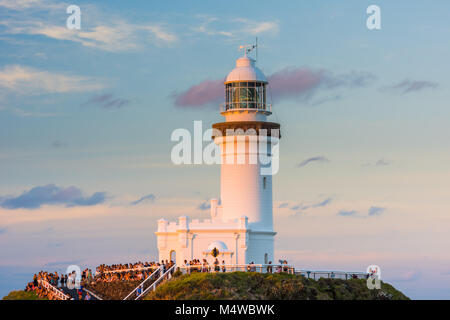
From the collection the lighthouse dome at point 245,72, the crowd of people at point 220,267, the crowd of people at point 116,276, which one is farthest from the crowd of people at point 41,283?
the lighthouse dome at point 245,72

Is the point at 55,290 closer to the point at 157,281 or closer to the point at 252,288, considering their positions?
the point at 157,281

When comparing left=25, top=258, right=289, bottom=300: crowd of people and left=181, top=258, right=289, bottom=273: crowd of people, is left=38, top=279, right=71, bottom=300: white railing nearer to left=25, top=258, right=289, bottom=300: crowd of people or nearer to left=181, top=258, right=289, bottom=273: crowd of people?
left=25, top=258, right=289, bottom=300: crowd of people

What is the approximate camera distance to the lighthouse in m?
89.8

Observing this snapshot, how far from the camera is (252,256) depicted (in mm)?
89625

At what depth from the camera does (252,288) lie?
78.9 metres

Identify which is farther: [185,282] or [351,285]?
[351,285]

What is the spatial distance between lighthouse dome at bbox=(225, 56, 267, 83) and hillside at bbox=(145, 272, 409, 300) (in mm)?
16473

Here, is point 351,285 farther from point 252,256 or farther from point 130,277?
point 130,277

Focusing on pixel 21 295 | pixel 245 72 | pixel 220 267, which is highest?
pixel 245 72

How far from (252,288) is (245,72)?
61.7ft

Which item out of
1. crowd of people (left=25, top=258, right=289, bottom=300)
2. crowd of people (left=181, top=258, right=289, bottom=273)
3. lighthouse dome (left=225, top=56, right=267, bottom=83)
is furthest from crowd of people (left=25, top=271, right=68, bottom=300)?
lighthouse dome (left=225, top=56, right=267, bottom=83)

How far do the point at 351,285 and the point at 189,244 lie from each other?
1188 centimetres

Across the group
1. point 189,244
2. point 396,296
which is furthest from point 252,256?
point 396,296

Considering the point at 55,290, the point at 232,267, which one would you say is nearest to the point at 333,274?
the point at 232,267
